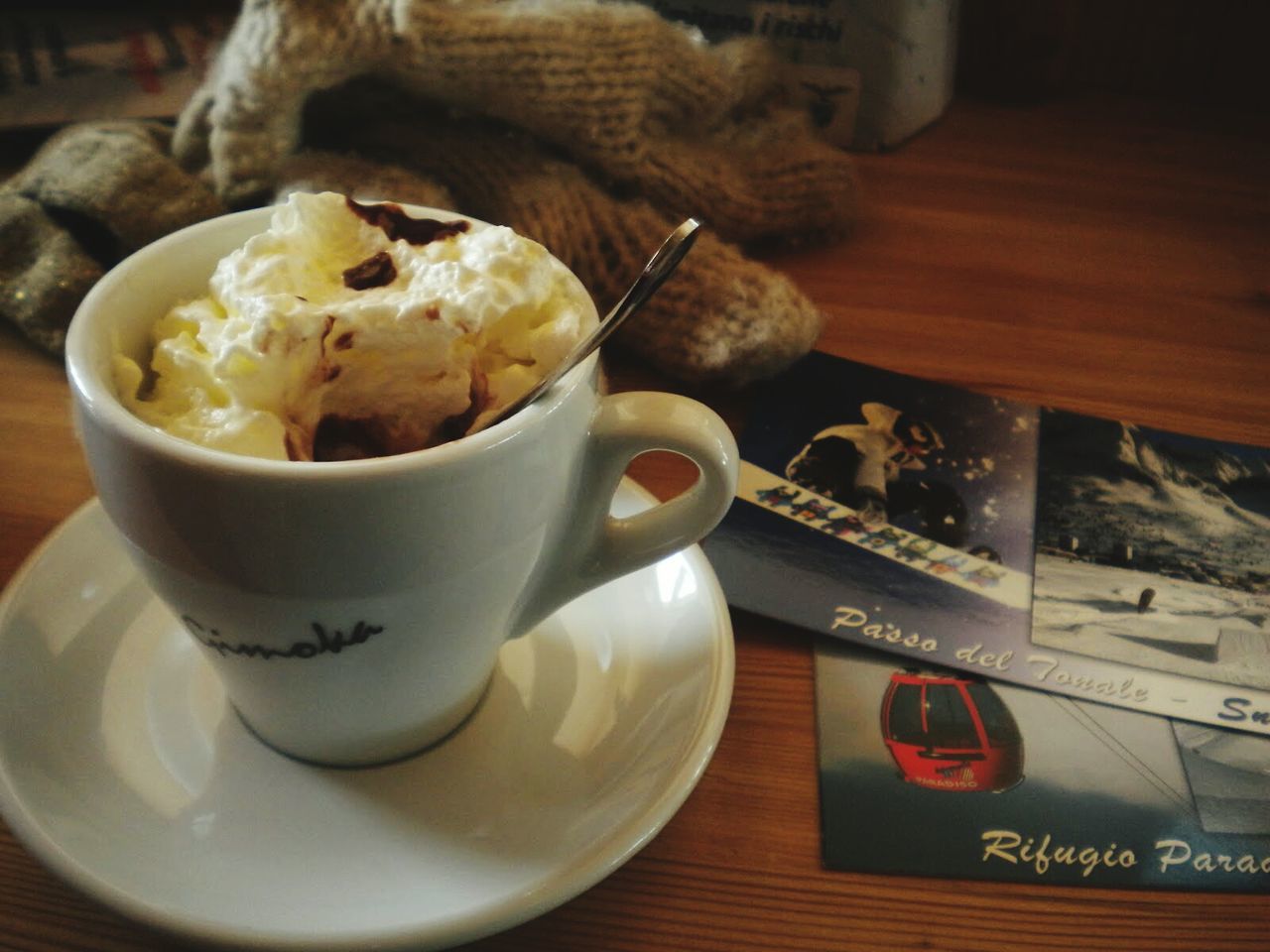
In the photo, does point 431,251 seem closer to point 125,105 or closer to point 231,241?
point 231,241

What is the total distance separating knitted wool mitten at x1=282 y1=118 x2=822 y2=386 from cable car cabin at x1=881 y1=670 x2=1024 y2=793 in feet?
0.76

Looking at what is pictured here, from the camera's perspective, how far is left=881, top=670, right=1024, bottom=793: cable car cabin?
418 millimetres

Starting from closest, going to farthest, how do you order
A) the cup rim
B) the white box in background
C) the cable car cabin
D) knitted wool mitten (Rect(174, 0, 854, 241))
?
the cup rim
the cable car cabin
knitted wool mitten (Rect(174, 0, 854, 241))
the white box in background

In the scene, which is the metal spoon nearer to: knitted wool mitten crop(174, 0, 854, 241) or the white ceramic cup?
the white ceramic cup

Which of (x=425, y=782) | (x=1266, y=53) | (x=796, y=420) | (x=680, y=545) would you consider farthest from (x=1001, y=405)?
(x=1266, y=53)

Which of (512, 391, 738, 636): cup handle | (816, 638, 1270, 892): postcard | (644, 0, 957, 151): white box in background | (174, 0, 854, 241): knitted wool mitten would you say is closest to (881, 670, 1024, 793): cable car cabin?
(816, 638, 1270, 892): postcard

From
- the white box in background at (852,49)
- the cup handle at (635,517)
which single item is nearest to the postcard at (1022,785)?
the cup handle at (635,517)

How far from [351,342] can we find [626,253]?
1.14 ft

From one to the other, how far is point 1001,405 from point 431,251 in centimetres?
42

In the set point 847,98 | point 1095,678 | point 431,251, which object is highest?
point 431,251

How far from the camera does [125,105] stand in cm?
80

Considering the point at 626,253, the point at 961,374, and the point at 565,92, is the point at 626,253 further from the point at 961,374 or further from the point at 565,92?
the point at 961,374

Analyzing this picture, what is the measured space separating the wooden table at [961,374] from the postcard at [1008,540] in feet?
0.11

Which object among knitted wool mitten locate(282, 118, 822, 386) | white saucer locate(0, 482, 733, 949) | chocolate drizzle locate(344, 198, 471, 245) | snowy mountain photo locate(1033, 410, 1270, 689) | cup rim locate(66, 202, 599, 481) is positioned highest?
chocolate drizzle locate(344, 198, 471, 245)
